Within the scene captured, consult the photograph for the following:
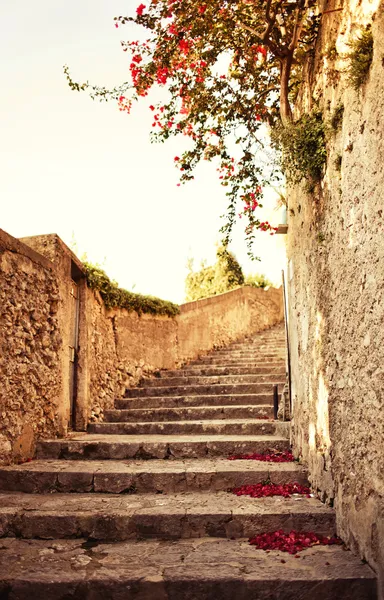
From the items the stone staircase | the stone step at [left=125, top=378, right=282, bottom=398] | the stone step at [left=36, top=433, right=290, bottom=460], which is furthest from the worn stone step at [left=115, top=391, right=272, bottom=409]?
→ the stone step at [left=36, top=433, right=290, bottom=460]

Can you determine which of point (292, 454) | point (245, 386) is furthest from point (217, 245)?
point (292, 454)

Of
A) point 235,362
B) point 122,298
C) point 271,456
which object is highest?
point 122,298

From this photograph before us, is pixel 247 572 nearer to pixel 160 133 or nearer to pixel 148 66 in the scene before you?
pixel 160 133

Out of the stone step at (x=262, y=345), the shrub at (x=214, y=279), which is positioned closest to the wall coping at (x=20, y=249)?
the stone step at (x=262, y=345)

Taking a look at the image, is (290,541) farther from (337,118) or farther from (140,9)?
(140,9)

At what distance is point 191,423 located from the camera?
5.67 m

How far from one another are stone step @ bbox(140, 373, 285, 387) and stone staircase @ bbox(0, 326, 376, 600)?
1.28 metres

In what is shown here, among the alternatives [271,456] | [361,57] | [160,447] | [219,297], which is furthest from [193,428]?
[219,297]

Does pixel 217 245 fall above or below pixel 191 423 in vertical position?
above

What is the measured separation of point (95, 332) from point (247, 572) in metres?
4.32

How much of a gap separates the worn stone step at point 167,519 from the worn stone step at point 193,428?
165 centimetres

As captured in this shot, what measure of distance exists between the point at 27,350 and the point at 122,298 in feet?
8.73

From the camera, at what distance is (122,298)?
7434 millimetres

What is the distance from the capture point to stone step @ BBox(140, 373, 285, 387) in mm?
7172
